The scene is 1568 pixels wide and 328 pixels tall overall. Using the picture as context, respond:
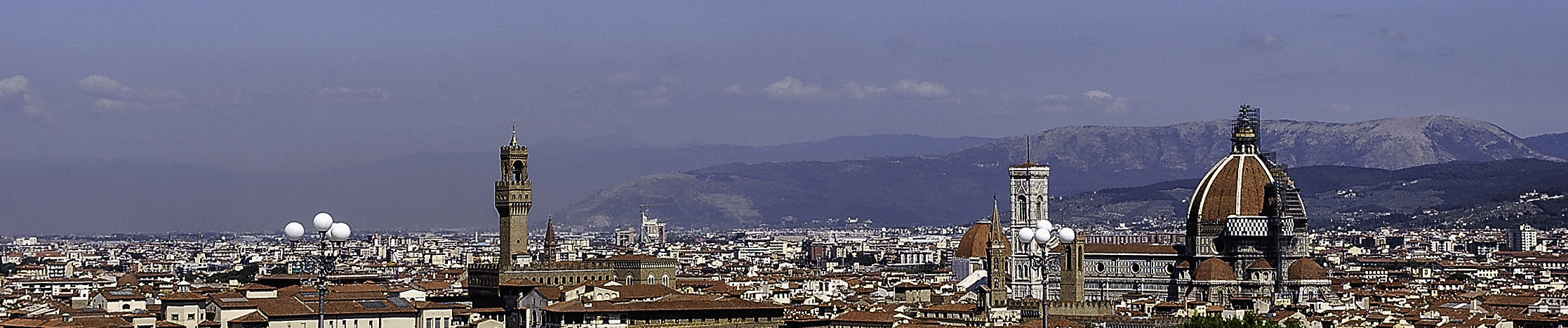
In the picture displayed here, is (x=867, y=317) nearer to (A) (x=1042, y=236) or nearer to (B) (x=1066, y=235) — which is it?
(B) (x=1066, y=235)

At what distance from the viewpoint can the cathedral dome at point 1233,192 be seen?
9662 cm

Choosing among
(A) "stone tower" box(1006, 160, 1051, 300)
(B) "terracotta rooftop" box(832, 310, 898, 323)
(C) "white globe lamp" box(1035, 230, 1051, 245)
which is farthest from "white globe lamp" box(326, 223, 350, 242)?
(A) "stone tower" box(1006, 160, 1051, 300)

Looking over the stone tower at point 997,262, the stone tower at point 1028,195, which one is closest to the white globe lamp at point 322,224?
the stone tower at point 997,262

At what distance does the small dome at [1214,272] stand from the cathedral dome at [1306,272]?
7.27 ft

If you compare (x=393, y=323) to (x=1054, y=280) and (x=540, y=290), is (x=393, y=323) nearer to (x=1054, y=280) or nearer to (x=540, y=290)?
(x=540, y=290)

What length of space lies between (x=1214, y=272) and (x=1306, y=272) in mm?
3345

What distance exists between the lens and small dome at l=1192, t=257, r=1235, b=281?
92.6 meters

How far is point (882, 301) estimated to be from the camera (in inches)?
3622

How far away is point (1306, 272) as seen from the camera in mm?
91188

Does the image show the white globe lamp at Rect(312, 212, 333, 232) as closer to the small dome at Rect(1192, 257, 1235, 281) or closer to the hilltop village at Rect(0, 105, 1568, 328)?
the hilltop village at Rect(0, 105, 1568, 328)

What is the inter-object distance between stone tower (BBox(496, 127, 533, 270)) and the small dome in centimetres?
2442

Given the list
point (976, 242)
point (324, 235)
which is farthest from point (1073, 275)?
point (324, 235)

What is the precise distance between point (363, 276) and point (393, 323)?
35691 millimetres

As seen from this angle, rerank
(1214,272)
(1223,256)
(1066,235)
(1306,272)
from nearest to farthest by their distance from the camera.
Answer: (1066,235) < (1306,272) < (1214,272) < (1223,256)
